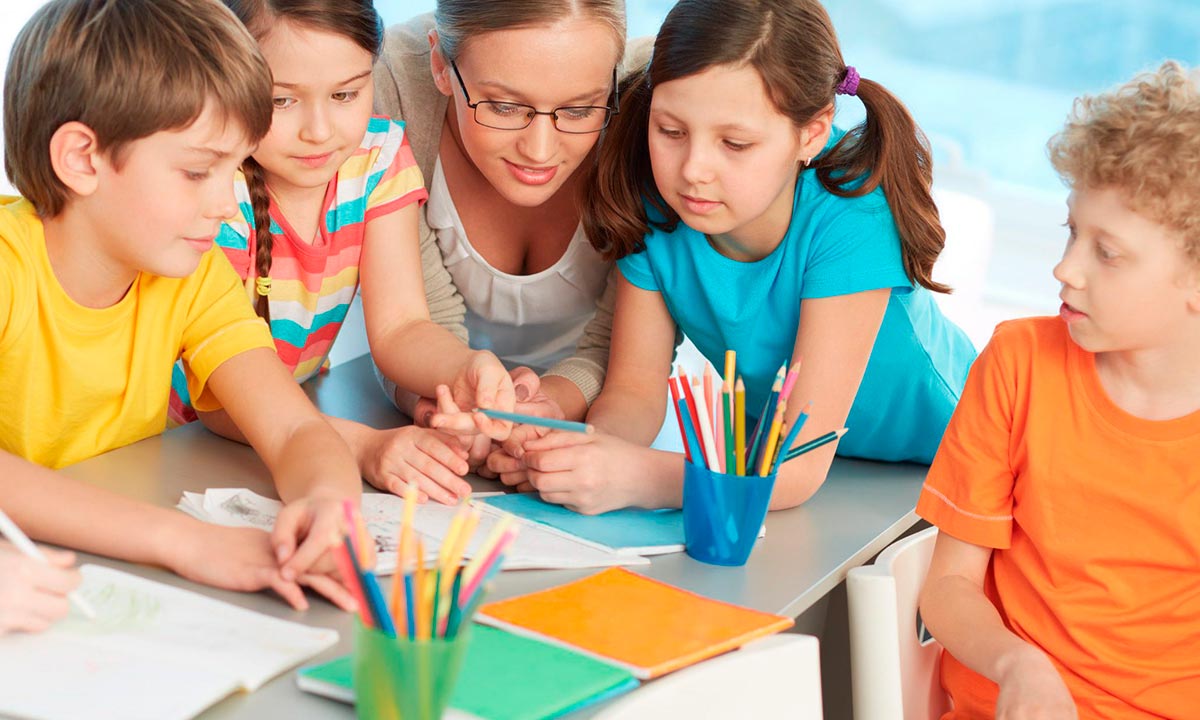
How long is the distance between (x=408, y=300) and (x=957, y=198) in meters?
1.21

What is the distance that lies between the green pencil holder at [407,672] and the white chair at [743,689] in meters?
0.11

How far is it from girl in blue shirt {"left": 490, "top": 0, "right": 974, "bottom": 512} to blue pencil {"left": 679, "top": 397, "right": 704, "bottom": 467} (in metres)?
0.14

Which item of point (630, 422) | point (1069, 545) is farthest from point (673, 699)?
point (630, 422)

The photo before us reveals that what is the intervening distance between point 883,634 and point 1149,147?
1.57 ft

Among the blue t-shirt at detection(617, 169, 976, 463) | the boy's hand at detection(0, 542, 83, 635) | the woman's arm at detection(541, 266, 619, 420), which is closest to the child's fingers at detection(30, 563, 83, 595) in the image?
the boy's hand at detection(0, 542, 83, 635)

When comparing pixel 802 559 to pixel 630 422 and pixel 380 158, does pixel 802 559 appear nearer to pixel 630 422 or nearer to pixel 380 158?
pixel 630 422

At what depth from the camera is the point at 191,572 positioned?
1080 mm

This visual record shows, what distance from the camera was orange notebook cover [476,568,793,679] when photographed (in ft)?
3.23

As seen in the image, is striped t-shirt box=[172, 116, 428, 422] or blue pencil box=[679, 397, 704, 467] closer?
blue pencil box=[679, 397, 704, 467]

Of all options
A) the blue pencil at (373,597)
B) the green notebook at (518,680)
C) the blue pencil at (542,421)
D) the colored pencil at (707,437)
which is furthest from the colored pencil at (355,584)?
the colored pencil at (707,437)

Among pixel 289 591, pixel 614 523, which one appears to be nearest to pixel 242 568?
pixel 289 591

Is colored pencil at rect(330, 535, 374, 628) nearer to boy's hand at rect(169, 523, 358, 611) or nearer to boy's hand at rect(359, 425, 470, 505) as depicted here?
boy's hand at rect(169, 523, 358, 611)

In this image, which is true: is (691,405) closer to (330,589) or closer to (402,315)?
(330,589)

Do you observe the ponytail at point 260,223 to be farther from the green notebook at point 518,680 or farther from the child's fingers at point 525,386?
the green notebook at point 518,680
